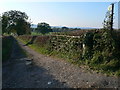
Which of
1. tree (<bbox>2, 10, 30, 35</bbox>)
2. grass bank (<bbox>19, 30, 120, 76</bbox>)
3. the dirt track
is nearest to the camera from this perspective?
the dirt track

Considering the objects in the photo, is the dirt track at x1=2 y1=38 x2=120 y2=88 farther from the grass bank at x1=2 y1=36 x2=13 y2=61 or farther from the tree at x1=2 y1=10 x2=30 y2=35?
the tree at x1=2 y1=10 x2=30 y2=35

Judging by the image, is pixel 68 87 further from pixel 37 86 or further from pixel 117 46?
pixel 117 46

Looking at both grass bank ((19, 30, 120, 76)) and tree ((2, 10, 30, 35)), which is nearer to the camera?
grass bank ((19, 30, 120, 76))

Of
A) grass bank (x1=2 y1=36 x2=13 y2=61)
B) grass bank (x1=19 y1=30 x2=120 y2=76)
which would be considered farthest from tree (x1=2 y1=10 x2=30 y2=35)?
grass bank (x1=19 y1=30 x2=120 y2=76)

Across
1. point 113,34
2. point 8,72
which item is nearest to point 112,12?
point 113,34

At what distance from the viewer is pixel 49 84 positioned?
351 inches

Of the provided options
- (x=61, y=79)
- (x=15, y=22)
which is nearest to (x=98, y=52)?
(x=61, y=79)

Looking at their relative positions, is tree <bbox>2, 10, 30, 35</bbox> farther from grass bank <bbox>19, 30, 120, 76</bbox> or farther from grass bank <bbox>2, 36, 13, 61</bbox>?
grass bank <bbox>19, 30, 120, 76</bbox>

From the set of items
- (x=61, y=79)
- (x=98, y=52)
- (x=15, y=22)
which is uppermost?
(x=15, y=22)

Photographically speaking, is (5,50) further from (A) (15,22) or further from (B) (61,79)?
(A) (15,22)

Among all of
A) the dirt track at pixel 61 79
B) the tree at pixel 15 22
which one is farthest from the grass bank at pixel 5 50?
the tree at pixel 15 22

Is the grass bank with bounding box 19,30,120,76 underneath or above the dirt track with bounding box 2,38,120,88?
above

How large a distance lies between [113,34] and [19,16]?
72.4 meters

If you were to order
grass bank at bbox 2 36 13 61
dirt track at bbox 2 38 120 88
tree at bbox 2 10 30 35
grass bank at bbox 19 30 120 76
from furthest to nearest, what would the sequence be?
1. tree at bbox 2 10 30 35
2. grass bank at bbox 2 36 13 61
3. grass bank at bbox 19 30 120 76
4. dirt track at bbox 2 38 120 88
